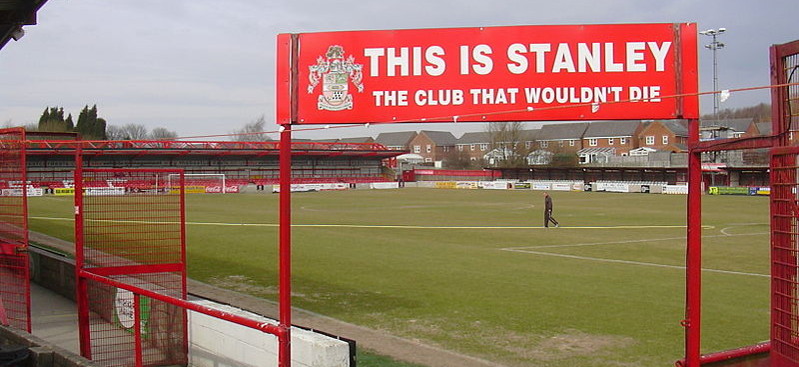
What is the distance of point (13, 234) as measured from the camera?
9.58 metres

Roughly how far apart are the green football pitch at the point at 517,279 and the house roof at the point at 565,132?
84.9 m

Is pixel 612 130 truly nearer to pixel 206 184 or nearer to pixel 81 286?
pixel 206 184

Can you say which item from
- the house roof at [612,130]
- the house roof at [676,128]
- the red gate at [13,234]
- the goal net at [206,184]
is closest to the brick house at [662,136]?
the house roof at [676,128]

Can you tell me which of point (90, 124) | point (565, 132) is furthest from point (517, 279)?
point (565, 132)

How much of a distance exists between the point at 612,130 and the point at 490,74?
367ft

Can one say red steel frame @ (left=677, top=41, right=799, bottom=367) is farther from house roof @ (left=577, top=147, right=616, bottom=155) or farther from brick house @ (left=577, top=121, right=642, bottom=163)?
house roof @ (left=577, top=147, right=616, bottom=155)

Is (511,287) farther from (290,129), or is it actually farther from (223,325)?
(290,129)

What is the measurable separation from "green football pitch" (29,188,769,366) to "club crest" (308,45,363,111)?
4.71 m

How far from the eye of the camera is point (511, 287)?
47.7ft

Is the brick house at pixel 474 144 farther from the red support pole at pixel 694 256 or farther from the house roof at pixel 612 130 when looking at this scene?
the red support pole at pixel 694 256

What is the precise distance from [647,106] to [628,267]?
43.2 feet

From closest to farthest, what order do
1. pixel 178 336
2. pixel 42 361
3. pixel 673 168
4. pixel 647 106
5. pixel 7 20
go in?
pixel 647 106
pixel 42 361
pixel 178 336
pixel 7 20
pixel 673 168

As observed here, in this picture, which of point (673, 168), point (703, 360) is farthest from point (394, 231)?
point (673, 168)

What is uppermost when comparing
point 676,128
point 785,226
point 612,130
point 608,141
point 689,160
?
point 612,130
